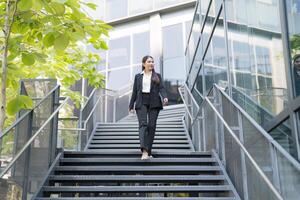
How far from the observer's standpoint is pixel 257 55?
5445 mm

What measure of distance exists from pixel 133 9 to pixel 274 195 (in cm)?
1742

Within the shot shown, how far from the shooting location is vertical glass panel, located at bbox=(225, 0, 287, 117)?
183 inches

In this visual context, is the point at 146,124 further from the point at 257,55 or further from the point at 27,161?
the point at 27,161

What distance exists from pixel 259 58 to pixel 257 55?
0.33 feet

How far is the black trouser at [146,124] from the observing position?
6.36 m

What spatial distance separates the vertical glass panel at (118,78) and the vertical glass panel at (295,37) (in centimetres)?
1482

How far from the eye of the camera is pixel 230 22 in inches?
263

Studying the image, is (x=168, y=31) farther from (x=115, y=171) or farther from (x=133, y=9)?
(x=115, y=171)

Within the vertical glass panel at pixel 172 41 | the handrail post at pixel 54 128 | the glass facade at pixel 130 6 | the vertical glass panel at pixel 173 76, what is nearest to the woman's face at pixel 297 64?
the handrail post at pixel 54 128

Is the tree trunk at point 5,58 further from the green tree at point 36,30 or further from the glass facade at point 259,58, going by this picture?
the glass facade at point 259,58

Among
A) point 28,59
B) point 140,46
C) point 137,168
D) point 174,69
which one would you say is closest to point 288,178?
point 28,59

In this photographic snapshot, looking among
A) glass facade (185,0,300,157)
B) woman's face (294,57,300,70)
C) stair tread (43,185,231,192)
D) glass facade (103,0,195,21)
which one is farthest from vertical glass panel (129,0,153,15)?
woman's face (294,57,300,70)

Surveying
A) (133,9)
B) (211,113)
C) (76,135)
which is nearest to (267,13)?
(211,113)

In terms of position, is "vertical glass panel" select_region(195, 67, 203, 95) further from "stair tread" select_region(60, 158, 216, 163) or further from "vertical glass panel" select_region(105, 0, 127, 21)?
"vertical glass panel" select_region(105, 0, 127, 21)
